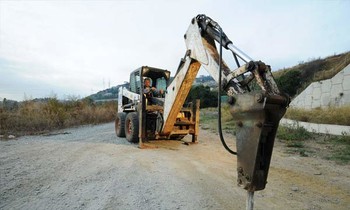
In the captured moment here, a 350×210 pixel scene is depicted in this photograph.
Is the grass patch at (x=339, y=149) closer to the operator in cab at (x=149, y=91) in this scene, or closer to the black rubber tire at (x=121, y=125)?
the operator in cab at (x=149, y=91)

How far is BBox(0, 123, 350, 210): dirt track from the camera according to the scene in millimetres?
3725

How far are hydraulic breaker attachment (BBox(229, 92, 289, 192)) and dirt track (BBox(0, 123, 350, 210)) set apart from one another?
1.25m

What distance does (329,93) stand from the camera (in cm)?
1741

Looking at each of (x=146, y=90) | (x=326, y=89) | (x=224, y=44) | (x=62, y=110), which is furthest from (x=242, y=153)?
(x=326, y=89)

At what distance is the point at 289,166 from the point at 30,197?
16.3ft

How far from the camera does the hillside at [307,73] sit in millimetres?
25069

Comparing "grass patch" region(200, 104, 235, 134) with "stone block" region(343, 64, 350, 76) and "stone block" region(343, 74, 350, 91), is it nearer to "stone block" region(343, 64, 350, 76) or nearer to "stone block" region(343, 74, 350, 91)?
"stone block" region(343, 74, 350, 91)

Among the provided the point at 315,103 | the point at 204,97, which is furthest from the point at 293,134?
the point at 204,97

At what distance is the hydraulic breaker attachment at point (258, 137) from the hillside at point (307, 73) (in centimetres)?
2106

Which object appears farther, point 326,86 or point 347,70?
point 326,86

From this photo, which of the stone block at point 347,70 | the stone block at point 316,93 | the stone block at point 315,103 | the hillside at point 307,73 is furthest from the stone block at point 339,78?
the hillside at point 307,73

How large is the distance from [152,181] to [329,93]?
1627 cm

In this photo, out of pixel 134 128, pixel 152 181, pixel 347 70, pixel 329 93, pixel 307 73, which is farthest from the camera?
pixel 307 73

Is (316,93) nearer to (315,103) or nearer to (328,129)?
(315,103)
